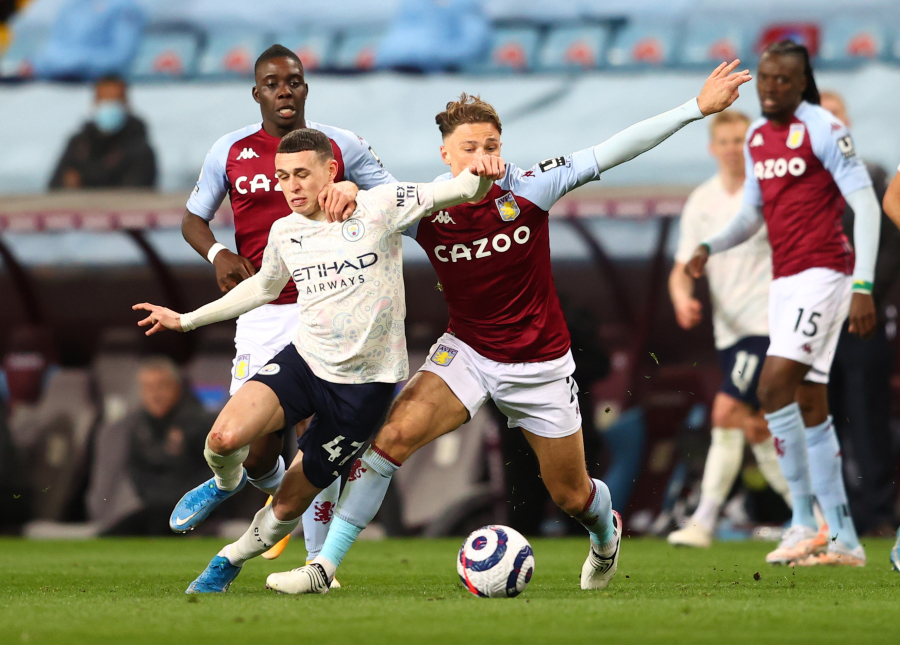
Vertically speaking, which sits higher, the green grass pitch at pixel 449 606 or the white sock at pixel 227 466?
the white sock at pixel 227 466

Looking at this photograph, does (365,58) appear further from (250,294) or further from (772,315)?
(250,294)

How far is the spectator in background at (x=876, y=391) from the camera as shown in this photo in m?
8.41

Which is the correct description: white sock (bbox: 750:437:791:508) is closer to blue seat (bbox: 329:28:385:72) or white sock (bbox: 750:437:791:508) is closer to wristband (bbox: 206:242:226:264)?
wristband (bbox: 206:242:226:264)

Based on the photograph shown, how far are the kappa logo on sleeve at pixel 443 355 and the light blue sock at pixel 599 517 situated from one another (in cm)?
79

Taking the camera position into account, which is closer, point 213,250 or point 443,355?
point 443,355

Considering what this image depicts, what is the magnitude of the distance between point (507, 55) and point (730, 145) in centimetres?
472

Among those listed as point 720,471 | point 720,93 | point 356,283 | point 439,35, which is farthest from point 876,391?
point 439,35

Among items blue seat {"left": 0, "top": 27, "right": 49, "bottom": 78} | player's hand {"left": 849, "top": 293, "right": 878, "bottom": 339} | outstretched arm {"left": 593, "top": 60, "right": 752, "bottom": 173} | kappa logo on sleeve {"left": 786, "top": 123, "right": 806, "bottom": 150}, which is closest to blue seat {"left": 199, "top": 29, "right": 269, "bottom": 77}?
blue seat {"left": 0, "top": 27, "right": 49, "bottom": 78}

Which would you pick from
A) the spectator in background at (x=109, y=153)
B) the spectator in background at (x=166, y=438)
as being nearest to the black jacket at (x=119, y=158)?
the spectator in background at (x=109, y=153)

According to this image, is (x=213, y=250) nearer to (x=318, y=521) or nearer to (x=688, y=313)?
(x=318, y=521)

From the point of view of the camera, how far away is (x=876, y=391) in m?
8.48

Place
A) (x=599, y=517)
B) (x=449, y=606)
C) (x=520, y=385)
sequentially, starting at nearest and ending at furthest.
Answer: (x=449, y=606) < (x=520, y=385) < (x=599, y=517)

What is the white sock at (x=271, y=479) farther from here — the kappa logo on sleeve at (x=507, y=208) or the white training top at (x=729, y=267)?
the white training top at (x=729, y=267)

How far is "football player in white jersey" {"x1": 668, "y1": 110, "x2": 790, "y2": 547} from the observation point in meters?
8.22
